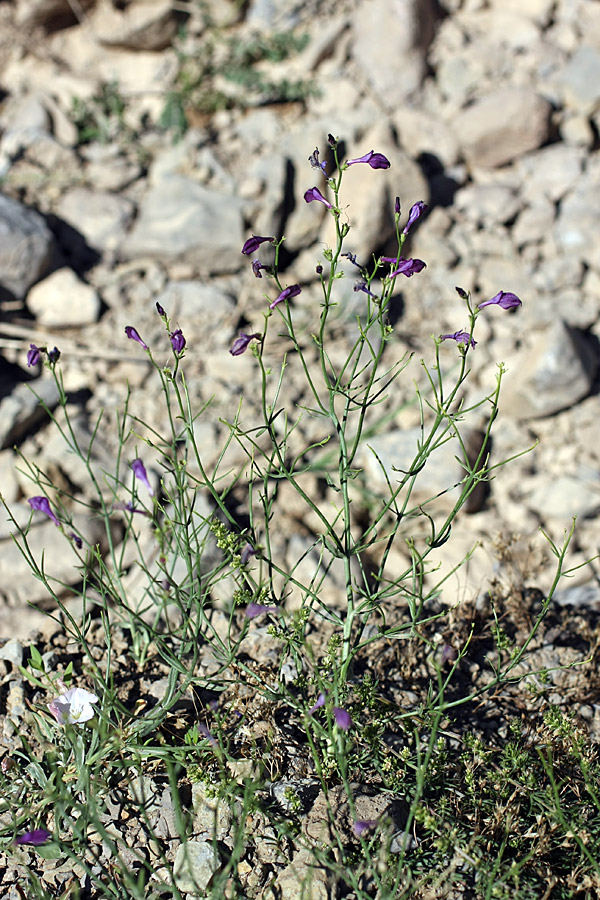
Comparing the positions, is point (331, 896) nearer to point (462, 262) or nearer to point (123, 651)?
point (123, 651)

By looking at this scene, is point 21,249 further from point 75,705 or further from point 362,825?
point 362,825

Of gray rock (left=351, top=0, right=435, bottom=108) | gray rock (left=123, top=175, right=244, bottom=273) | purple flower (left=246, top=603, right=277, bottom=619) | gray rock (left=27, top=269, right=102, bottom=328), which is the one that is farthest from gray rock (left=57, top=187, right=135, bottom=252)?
purple flower (left=246, top=603, right=277, bottom=619)

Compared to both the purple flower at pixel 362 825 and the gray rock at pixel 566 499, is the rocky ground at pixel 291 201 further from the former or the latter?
the purple flower at pixel 362 825

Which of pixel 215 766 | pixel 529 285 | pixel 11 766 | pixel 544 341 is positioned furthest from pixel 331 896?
pixel 529 285

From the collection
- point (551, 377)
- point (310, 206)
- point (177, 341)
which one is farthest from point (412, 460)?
point (177, 341)

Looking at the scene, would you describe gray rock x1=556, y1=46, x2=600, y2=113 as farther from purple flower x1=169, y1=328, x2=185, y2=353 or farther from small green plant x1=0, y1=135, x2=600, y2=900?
purple flower x1=169, y1=328, x2=185, y2=353
